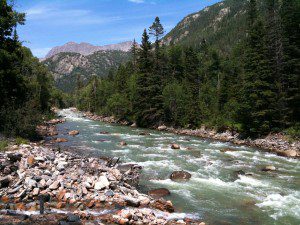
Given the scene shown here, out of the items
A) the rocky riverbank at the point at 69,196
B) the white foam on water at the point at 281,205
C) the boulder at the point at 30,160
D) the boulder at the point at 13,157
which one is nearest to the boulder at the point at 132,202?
the rocky riverbank at the point at 69,196

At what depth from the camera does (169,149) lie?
30.7 meters

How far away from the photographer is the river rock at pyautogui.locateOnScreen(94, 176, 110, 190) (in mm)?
14913

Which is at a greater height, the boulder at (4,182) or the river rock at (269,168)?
the boulder at (4,182)

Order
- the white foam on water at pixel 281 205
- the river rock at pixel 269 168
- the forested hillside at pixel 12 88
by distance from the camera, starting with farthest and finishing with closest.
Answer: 1. the forested hillside at pixel 12 88
2. the river rock at pixel 269 168
3. the white foam on water at pixel 281 205

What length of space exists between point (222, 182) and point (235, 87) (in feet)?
112

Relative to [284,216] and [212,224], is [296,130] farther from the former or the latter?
[212,224]

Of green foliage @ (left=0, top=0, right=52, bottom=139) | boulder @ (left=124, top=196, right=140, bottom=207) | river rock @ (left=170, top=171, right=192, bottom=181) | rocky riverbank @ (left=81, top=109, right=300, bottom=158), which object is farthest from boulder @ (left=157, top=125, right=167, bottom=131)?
boulder @ (left=124, top=196, right=140, bottom=207)

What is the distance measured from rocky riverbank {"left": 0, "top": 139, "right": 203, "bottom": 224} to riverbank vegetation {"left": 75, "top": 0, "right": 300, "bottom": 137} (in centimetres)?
2461

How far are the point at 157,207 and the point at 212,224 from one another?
2.51m

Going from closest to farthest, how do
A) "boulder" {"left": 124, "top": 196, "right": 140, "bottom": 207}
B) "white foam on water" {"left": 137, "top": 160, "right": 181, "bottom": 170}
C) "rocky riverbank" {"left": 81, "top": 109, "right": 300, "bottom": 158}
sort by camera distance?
"boulder" {"left": 124, "top": 196, "right": 140, "bottom": 207} < "white foam on water" {"left": 137, "top": 160, "right": 181, "bottom": 170} < "rocky riverbank" {"left": 81, "top": 109, "right": 300, "bottom": 158}

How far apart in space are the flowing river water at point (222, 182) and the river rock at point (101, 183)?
2.91 meters

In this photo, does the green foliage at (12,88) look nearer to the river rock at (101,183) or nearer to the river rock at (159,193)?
the river rock at (101,183)

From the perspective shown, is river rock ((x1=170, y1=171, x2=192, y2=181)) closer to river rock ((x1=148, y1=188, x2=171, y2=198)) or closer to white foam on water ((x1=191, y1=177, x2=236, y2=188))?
white foam on water ((x1=191, y1=177, x2=236, y2=188))

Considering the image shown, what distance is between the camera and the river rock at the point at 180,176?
63.9ft
